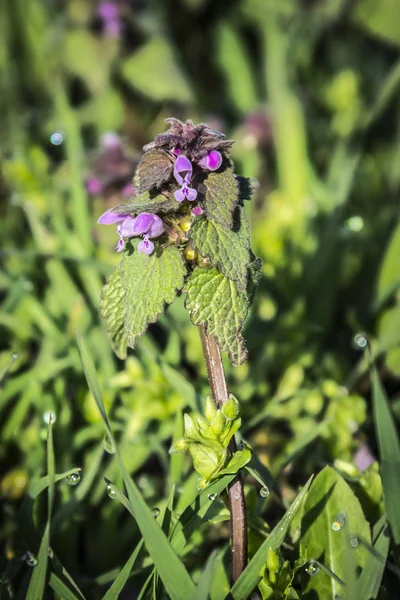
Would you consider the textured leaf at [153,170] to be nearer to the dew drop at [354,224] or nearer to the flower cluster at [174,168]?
the flower cluster at [174,168]

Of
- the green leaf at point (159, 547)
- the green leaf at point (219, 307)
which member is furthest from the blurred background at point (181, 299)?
the green leaf at point (219, 307)

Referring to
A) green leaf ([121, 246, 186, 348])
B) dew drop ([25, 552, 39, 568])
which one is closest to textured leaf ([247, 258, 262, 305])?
green leaf ([121, 246, 186, 348])

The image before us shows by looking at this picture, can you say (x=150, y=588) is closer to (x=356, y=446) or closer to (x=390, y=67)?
(x=356, y=446)

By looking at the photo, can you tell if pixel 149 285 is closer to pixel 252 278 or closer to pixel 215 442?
pixel 252 278

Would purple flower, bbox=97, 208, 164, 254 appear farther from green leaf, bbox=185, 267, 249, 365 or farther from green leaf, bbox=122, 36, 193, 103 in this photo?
green leaf, bbox=122, 36, 193, 103

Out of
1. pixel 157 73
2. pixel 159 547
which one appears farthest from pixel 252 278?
pixel 157 73

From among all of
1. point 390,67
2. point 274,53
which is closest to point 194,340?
point 274,53
